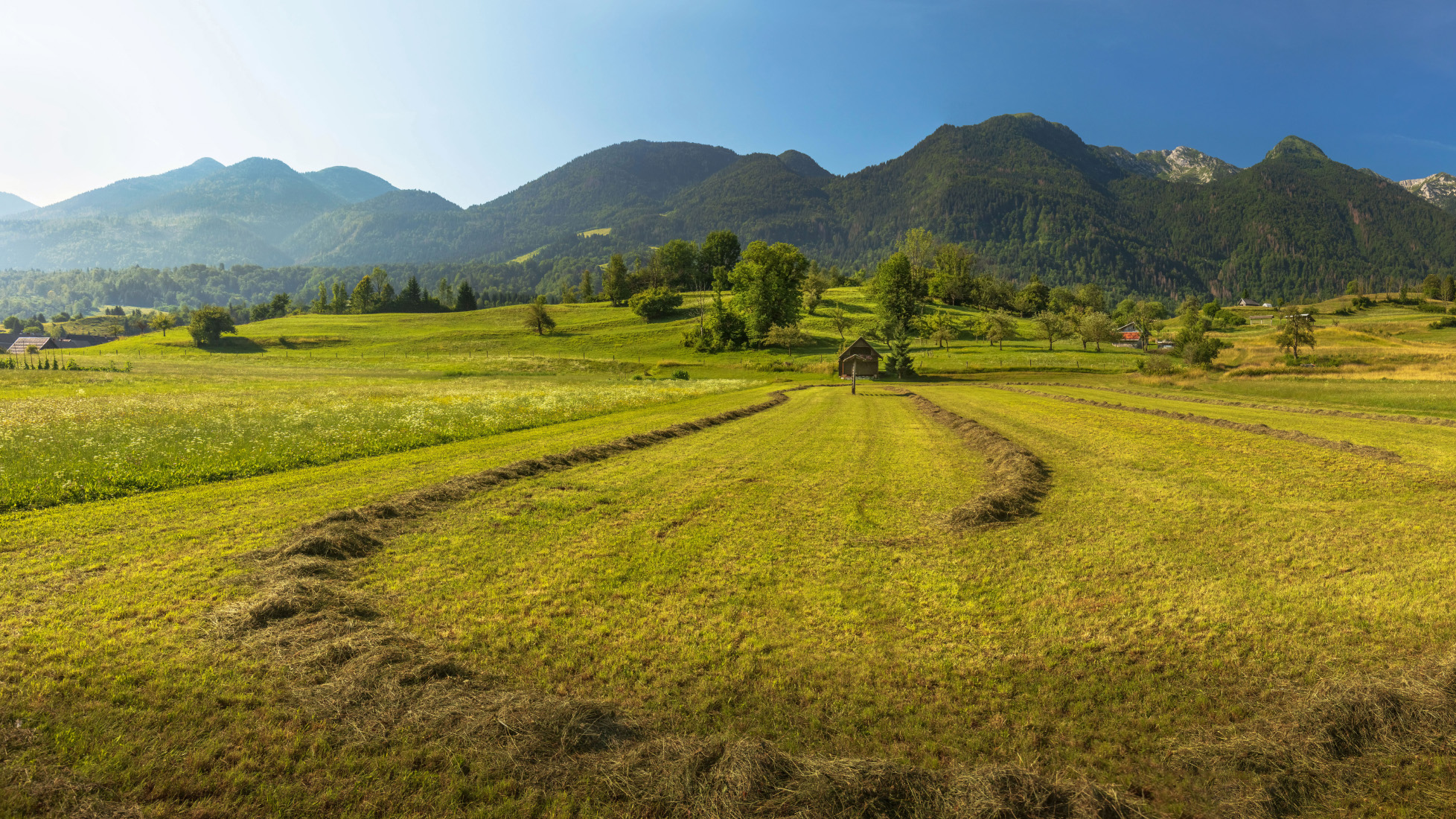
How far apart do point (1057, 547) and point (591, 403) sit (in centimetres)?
2948

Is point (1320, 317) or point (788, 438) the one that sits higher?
point (1320, 317)

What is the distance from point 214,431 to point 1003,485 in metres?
24.7

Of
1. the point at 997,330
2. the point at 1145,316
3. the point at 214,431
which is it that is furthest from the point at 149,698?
the point at 1145,316

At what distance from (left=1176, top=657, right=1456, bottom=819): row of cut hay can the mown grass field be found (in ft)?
0.13

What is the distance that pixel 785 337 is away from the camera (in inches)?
3831

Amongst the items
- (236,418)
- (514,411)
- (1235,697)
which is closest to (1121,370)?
(514,411)

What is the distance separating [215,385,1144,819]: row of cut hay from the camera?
4262mm

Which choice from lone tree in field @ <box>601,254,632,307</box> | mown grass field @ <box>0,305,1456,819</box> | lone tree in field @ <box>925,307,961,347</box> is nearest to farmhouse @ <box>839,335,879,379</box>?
lone tree in field @ <box>925,307,961,347</box>

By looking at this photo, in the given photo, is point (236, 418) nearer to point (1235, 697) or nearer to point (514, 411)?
point (514, 411)

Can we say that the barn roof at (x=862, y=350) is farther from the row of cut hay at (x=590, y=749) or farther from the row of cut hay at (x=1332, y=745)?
the row of cut hay at (x=590, y=749)

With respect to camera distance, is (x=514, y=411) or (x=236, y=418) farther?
(x=514, y=411)

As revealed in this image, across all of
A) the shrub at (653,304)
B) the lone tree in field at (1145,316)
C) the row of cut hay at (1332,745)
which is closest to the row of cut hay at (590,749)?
the row of cut hay at (1332,745)

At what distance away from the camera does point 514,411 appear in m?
30.0

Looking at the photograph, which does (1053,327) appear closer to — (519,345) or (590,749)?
(519,345)
